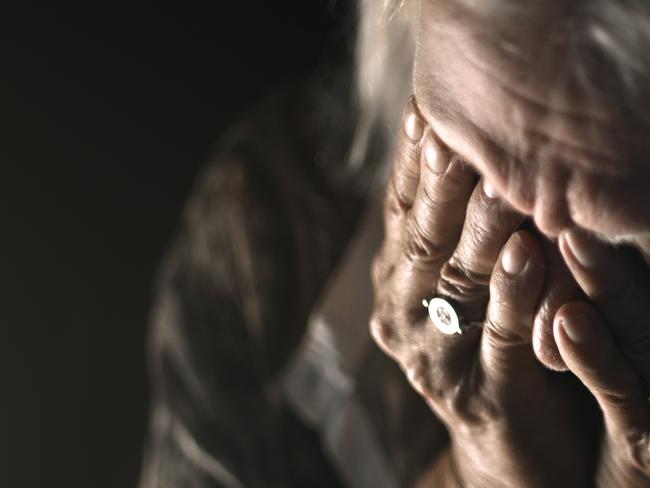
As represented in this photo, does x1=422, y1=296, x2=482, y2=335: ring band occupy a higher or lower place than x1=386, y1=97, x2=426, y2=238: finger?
lower

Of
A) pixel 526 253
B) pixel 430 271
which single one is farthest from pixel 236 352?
pixel 526 253

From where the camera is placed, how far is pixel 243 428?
909 mm

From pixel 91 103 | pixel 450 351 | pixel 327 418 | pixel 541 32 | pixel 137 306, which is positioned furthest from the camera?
pixel 137 306

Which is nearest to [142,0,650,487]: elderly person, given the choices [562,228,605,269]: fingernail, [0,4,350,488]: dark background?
[562,228,605,269]: fingernail

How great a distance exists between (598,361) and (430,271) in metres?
0.14

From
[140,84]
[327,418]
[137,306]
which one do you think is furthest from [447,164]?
[137,306]

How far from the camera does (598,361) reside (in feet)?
1.57

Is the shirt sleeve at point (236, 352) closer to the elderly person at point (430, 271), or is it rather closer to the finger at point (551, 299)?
the elderly person at point (430, 271)

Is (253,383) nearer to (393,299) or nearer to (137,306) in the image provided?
(393,299)

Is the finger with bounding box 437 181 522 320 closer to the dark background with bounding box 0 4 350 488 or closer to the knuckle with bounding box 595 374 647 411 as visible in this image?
the knuckle with bounding box 595 374 647 411

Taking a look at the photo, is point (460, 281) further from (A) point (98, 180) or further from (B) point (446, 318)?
(A) point (98, 180)

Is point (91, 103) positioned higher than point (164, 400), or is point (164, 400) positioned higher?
point (91, 103)

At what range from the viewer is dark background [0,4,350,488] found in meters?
1.19

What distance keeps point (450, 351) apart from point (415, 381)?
0.16ft
